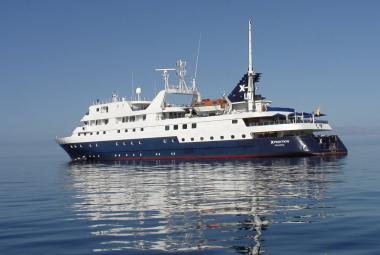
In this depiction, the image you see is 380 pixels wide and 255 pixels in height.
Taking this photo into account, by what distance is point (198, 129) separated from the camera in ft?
175

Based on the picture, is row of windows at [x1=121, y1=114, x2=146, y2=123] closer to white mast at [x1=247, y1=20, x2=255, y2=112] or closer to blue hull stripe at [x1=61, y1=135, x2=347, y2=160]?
blue hull stripe at [x1=61, y1=135, x2=347, y2=160]

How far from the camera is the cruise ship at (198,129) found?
49938mm

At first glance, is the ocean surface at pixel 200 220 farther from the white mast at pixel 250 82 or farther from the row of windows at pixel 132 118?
the row of windows at pixel 132 118

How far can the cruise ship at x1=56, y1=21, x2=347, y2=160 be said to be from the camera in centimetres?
4994

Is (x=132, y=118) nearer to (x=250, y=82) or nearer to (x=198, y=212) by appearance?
(x=250, y=82)

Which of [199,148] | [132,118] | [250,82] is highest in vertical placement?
[250,82]

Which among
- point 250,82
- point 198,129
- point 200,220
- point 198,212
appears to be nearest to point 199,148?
point 198,129

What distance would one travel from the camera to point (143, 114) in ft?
194

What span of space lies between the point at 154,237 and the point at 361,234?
512cm

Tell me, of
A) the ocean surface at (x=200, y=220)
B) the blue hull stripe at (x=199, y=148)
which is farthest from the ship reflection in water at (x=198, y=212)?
the blue hull stripe at (x=199, y=148)

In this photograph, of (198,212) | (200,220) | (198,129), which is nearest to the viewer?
(200,220)

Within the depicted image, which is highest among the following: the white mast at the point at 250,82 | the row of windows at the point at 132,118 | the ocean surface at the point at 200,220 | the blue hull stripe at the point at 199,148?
the white mast at the point at 250,82

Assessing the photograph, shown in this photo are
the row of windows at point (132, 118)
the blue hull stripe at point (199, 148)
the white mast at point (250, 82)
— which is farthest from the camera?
the row of windows at point (132, 118)

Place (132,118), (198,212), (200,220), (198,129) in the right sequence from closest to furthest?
1. (200,220)
2. (198,212)
3. (198,129)
4. (132,118)
